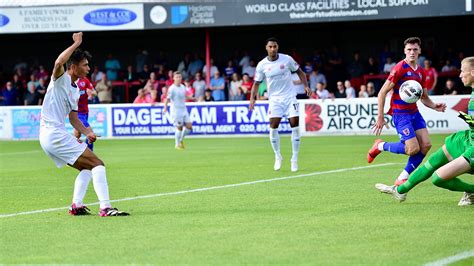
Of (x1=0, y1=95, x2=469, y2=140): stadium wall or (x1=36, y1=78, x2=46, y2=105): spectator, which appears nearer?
(x1=0, y1=95, x2=469, y2=140): stadium wall

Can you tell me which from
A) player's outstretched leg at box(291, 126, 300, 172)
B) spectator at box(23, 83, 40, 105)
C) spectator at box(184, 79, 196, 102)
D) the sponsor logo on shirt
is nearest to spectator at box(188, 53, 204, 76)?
spectator at box(184, 79, 196, 102)

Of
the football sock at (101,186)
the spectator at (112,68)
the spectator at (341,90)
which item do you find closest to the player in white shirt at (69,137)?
the football sock at (101,186)

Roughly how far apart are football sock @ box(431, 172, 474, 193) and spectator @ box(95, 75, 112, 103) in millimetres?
25417

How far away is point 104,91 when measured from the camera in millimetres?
35219

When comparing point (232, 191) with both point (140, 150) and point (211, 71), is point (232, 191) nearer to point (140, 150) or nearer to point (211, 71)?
point (140, 150)

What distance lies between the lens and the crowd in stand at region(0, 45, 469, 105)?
106ft

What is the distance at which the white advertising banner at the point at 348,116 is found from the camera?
2894 centimetres

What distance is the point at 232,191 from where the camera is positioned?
44.1 feet

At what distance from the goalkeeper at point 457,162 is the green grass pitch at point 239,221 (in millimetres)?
276

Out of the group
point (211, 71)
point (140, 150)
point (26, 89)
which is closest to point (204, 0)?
point (211, 71)

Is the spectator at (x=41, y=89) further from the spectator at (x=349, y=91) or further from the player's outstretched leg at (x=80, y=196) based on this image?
the player's outstretched leg at (x=80, y=196)

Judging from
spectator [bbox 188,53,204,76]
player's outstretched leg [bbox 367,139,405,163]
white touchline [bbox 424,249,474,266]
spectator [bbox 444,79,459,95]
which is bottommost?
white touchline [bbox 424,249,474,266]

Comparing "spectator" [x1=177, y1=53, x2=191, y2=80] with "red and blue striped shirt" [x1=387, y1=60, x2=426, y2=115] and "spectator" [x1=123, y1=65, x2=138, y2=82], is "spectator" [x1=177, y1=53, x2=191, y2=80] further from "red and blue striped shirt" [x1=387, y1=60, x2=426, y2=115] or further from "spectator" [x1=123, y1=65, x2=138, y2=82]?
"red and blue striped shirt" [x1=387, y1=60, x2=426, y2=115]

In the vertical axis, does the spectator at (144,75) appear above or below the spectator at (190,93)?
above
